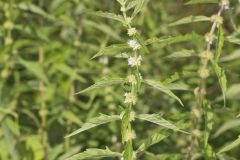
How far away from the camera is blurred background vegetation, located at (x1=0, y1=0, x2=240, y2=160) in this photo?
9.93 feet

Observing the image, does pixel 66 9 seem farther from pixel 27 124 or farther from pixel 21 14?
pixel 27 124

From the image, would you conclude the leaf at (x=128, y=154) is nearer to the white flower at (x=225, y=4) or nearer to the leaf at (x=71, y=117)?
the white flower at (x=225, y=4)

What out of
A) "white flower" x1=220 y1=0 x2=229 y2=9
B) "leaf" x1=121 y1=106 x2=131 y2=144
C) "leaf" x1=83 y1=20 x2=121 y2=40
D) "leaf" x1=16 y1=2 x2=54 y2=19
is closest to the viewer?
"leaf" x1=121 y1=106 x2=131 y2=144

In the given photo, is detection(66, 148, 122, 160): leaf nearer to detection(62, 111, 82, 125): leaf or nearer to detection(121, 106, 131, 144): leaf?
detection(121, 106, 131, 144): leaf

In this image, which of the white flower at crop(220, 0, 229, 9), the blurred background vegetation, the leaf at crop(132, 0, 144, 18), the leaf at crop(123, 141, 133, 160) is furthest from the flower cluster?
the blurred background vegetation

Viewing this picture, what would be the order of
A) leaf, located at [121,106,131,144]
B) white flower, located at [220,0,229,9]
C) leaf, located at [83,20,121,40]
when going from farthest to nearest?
leaf, located at [83,20,121,40], white flower, located at [220,0,229,9], leaf, located at [121,106,131,144]

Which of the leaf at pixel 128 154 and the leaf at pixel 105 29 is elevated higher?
the leaf at pixel 105 29

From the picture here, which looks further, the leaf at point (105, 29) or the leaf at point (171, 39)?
the leaf at point (105, 29)

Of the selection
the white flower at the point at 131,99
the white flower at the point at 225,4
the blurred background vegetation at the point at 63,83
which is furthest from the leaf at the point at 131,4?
the blurred background vegetation at the point at 63,83

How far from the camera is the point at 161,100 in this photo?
348 cm

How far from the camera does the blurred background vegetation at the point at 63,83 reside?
303 cm

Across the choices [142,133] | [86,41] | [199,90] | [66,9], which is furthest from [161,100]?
[199,90]

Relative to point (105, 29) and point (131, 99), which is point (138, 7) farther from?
point (105, 29)

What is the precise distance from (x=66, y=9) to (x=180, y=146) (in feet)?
3.18
